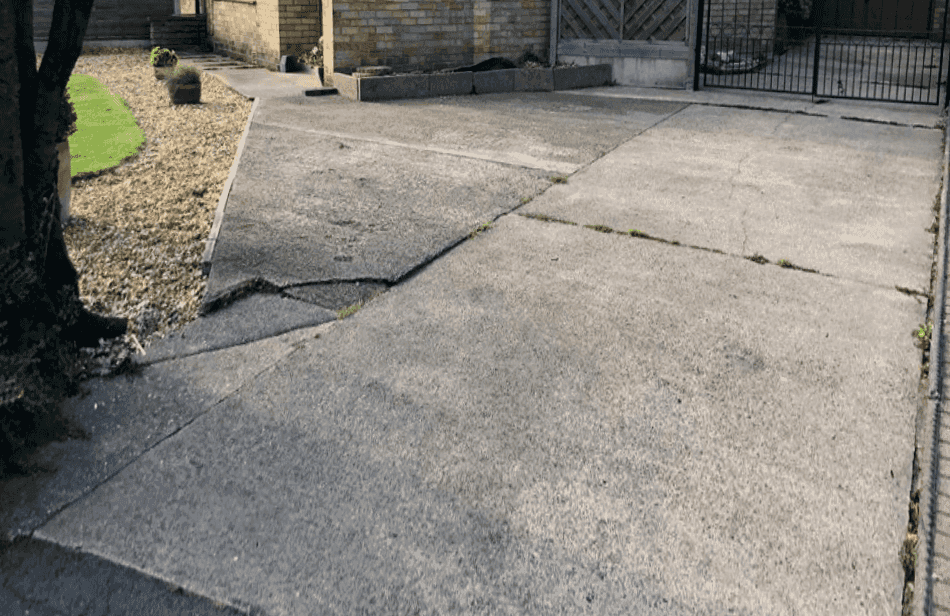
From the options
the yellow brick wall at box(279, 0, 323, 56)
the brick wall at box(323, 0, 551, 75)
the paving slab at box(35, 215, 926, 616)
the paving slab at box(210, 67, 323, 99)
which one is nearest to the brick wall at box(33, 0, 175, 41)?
the paving slab at box(210, 67, 323, 99)

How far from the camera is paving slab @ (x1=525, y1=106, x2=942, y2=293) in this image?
4891mm

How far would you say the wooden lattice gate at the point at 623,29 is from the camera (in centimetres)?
1094

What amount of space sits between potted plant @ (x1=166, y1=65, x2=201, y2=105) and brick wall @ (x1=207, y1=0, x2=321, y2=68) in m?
2.74

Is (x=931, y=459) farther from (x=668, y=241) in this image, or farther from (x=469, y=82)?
(x=469, y=82)

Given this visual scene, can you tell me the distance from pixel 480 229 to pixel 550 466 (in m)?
2.51

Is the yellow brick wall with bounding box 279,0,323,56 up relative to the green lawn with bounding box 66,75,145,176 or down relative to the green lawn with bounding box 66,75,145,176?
up

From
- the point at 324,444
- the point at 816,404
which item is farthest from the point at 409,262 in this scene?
the point at 816,404

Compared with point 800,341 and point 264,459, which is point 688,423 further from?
point 264,459

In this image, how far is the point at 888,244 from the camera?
4.98 meters

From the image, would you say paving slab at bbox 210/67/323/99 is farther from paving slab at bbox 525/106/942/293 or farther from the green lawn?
paving slab at bbox 525/106/942/293

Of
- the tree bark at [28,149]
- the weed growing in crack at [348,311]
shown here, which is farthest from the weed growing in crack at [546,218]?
the tree bark at [28,149]

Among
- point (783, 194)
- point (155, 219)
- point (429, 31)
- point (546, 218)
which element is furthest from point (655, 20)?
point (155, 219)

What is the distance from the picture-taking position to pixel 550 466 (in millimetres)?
2850

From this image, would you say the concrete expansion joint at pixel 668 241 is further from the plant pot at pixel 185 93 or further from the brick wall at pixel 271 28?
the brick wall at pixel 271 28
